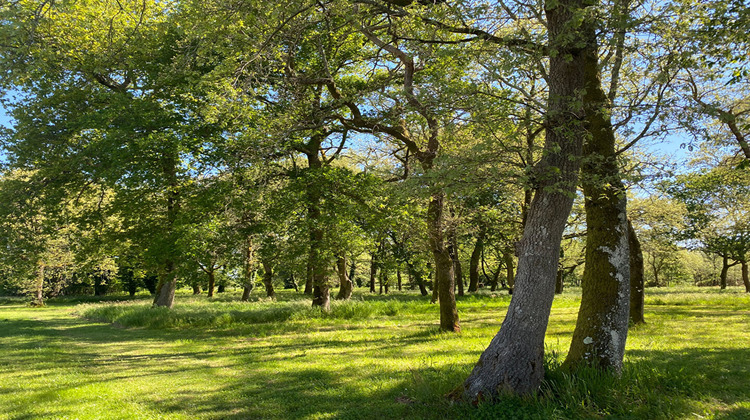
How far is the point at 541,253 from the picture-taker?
17.9 ft

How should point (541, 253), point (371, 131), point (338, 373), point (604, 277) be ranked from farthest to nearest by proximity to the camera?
point (371, 131) → point (338, 373) → point (604, 277) → point (541, 253)

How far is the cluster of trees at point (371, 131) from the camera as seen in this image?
5266 mm

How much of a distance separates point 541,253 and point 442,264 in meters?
6.06

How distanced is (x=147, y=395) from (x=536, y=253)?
6270 mm

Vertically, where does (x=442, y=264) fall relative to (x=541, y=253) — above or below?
below

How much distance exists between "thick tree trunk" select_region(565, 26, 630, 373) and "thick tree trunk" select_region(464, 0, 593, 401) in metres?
0.36

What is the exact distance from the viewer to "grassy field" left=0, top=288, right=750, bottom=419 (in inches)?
202

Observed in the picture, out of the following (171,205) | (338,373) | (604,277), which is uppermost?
(171,205)

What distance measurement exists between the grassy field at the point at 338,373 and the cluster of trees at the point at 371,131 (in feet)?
2.03

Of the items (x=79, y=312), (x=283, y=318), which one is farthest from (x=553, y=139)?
(x=79, y=312)

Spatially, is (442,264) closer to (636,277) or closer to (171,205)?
(636,277)

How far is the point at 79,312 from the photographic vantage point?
22.9 metres

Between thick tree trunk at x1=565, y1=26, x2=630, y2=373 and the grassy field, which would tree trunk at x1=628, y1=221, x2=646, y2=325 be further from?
thick tree trunk at x1=565, y1=26, x2=630, y2=373

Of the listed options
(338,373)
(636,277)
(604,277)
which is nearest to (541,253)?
(604,277)
